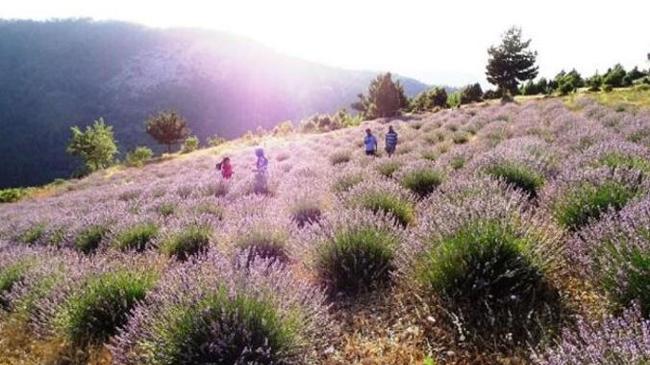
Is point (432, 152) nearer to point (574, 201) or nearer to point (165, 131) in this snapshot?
point (574, 201)

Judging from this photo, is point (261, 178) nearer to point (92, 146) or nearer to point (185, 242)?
point (185, 242)

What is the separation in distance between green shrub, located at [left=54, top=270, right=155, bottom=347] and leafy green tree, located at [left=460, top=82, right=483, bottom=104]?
5301cm

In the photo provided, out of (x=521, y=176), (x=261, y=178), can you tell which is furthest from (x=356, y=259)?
(x=261, y=178)

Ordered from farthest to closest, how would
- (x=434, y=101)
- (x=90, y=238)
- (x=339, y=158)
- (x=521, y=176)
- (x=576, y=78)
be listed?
(x=434, y=101)
(x=576, y=78)
(x=339, y=158)
(x=90, y=238)
(x=521, y=176)

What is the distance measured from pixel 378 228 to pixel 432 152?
31.1 feet

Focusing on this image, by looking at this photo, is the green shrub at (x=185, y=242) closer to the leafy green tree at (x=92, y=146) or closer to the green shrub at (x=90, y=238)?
the green shrub at (x=90, y=238)

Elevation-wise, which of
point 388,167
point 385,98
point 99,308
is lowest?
point 385,98

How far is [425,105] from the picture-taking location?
59.3 meters

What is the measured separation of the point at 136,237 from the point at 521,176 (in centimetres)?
559

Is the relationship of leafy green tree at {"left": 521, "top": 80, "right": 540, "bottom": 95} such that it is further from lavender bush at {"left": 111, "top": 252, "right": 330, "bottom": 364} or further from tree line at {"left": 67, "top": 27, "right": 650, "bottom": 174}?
lavender bush at {"left": 111, "top": 252, "right": 330, "bottom": 364}

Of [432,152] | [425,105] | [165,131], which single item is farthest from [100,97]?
[432,152]

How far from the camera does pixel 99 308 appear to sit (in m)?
4.78

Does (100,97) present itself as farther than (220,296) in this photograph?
Yes

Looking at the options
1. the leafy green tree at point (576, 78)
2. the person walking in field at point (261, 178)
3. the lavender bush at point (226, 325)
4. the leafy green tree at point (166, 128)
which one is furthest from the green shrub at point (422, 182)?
the leafy green tree at point (166, 128)
